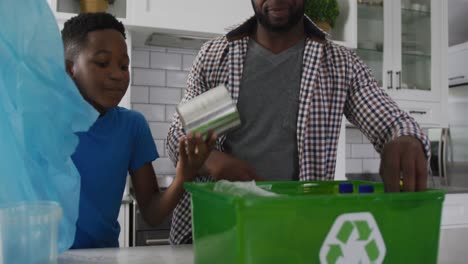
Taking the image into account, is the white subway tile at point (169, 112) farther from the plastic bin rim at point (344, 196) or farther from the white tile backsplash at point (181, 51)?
the plastic bin rim at point (344, 196)

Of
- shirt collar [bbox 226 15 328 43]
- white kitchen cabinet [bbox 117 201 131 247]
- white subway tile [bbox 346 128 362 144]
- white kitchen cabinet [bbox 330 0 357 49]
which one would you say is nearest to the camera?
shirt collar [bbox 226 15 328 43]

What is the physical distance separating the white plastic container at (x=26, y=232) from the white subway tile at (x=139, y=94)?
1640 mm

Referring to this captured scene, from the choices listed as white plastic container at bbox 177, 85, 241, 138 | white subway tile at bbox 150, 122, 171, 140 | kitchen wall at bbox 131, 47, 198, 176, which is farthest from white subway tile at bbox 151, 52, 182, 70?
white plastic container at bbox 177, 85, 241, 138

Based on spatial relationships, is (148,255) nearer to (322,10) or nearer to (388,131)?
(388,131)

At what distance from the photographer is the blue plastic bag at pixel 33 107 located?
0.55 m

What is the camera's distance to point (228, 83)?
0.97 metres

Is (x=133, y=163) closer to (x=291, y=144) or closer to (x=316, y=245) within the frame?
(x=291, y=144)

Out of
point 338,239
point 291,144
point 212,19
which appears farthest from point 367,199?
point 212,19

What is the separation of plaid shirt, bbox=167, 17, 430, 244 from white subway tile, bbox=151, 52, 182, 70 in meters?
1.19

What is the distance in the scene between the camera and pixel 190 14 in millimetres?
1879

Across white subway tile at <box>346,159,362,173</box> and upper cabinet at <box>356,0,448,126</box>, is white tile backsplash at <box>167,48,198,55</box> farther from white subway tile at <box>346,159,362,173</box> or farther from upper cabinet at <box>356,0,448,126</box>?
white subway tile at <box>346,159,362,173</box>

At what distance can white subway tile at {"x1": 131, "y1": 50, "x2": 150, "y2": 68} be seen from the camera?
6.97ft

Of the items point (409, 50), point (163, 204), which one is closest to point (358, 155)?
point (409, 50)

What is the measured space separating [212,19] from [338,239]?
1.60 metres
